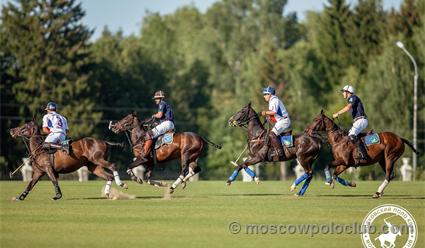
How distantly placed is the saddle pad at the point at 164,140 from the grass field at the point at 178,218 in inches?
53.9

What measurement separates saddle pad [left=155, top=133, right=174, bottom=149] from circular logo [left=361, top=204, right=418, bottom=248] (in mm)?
5968

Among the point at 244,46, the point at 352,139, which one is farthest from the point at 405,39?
the point at 352,139

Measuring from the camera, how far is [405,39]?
55.0m

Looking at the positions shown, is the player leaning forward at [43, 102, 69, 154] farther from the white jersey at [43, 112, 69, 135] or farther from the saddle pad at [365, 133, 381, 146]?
the saddle pad at [365, 133, 381, 146]

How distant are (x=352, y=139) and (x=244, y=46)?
63.0 metres

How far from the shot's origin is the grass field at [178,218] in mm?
10000

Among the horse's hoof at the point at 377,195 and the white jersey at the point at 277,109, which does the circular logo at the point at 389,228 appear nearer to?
the horse's hoof at the point at 377,195

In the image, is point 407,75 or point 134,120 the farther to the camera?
point 407,75

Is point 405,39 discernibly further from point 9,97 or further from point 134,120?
point 134,120

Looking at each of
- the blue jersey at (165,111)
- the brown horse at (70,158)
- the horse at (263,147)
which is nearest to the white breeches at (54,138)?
the brown horse at (70,158)

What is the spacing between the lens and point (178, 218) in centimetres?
1245

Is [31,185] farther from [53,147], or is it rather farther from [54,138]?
[54,138]

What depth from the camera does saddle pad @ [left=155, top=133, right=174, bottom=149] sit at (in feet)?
57.8

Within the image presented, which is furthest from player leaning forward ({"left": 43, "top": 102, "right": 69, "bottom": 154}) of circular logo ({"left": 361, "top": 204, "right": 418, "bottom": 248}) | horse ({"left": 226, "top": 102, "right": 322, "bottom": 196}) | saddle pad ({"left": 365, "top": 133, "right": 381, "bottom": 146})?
circular logo ({"left": 361, "top": 204, "right": 418, "bottom": 248})
